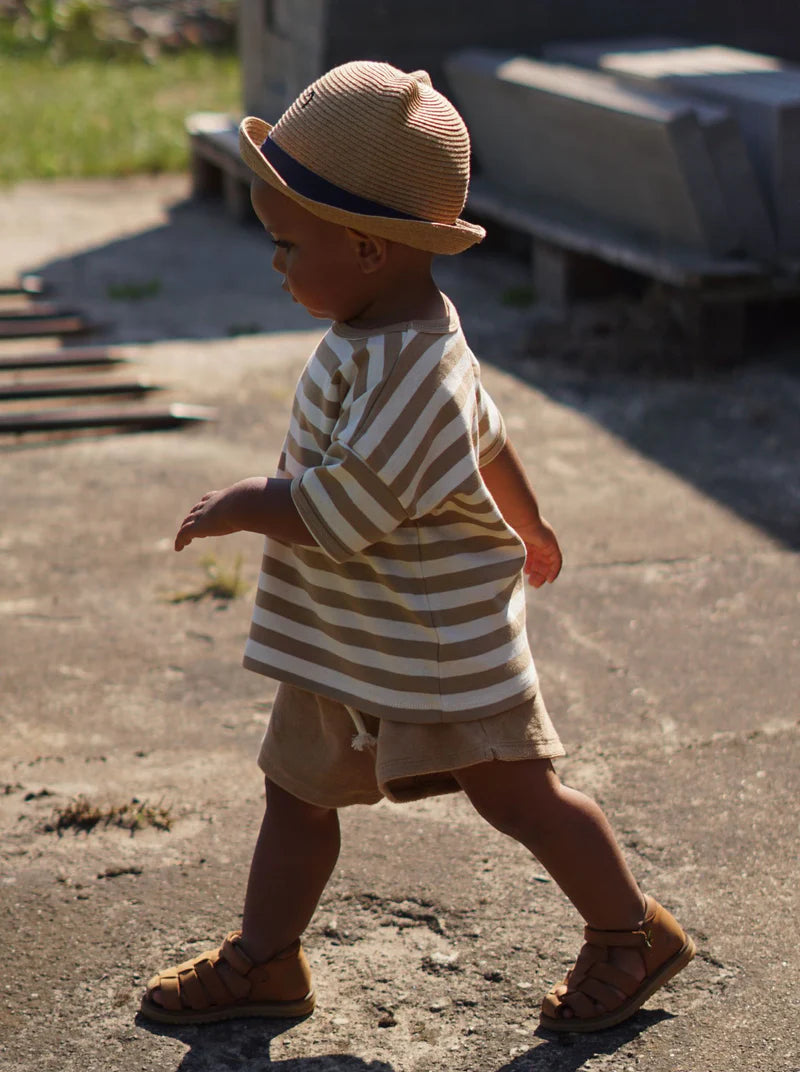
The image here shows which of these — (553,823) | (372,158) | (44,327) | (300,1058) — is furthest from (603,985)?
(44,327)

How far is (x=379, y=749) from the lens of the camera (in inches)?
81.9

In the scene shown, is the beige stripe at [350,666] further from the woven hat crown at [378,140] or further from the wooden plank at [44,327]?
the wooden plank at [44,327]

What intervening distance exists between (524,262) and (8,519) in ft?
11.5

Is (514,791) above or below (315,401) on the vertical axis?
below

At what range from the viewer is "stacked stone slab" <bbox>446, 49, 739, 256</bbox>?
5438mm

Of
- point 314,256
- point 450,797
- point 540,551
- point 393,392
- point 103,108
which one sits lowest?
point 103,108

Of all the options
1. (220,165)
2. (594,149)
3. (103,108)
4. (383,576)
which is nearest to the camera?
(383,576)

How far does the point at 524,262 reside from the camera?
7129 millimetres

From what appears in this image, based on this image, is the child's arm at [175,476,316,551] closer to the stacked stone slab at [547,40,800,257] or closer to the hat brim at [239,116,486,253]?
the hat brim at [239,116,486,253]

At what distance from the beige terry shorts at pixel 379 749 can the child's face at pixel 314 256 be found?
1.84ft

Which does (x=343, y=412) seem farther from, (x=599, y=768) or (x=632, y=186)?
Result: (x=632, y=186)

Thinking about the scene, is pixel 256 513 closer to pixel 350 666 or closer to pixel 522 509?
pixel 350 666

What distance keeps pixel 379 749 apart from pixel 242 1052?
500 mm

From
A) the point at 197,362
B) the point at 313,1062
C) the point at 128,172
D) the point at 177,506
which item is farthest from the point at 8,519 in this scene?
the point at 128,172
